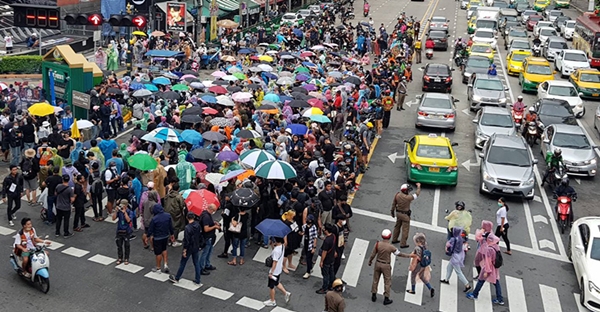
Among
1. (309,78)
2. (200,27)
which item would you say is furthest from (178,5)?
(309,78)

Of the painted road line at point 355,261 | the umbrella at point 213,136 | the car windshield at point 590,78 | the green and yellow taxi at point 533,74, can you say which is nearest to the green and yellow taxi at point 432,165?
the painted road line at point 355,261

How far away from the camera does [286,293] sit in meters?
14.6

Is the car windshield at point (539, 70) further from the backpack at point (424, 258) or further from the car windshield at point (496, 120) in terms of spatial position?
the backpack at point (424, 258)

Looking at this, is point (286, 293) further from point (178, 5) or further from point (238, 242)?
point (178, 5)

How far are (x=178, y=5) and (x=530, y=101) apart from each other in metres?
20.5

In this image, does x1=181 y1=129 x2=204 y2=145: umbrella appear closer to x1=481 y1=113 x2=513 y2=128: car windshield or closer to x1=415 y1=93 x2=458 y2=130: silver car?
x1=415 y1=93 x2=458 y2=130: silver car

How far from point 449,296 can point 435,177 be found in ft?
23.2

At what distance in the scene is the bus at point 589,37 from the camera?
42.6 m

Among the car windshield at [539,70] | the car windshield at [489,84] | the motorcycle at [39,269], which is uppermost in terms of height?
the car windshield at [539,70]

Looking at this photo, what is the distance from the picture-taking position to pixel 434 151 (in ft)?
74.0

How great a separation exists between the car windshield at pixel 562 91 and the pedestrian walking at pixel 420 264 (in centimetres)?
2004

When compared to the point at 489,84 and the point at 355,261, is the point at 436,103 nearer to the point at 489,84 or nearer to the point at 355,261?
the point at 489,84

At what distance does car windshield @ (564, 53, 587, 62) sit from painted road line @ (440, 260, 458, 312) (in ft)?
94.0

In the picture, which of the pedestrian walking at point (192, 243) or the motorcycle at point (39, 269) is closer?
the motorcycle at point (39, 269)
